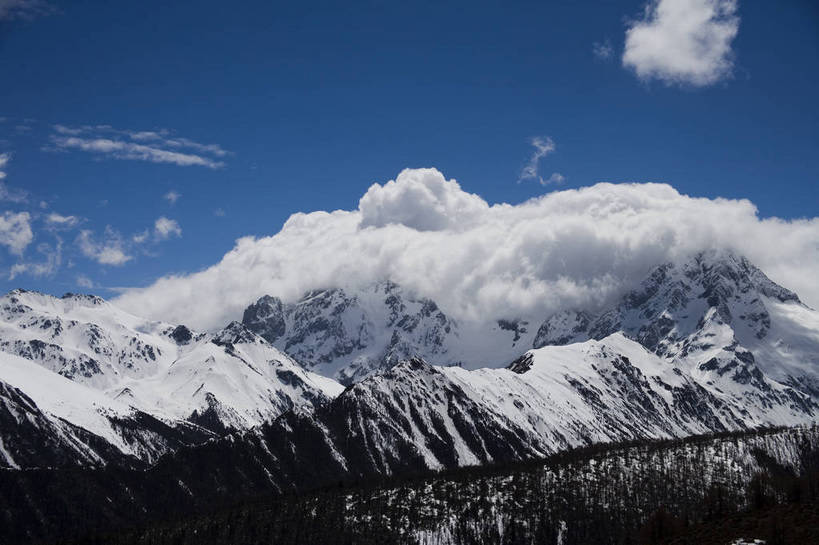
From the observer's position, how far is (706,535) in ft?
315

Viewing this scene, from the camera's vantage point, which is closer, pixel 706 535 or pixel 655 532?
pixel 706 535

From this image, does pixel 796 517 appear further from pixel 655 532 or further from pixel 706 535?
pixel 655 532

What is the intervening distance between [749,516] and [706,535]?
7.49 metres

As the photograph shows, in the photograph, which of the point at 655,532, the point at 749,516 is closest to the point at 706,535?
the point at 749,516

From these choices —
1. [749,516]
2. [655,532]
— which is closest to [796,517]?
[749,516]

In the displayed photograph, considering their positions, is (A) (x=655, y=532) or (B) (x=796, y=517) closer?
(B) (x=796, y=517)

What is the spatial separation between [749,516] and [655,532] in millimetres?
19819

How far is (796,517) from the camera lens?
96.9 meters

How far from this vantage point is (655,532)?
117 meters

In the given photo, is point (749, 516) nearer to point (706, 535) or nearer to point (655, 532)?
point (706, 535)

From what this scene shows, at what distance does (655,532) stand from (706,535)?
2207cm

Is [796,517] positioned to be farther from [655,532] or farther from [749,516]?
[655,532]

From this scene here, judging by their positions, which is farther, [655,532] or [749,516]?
[655,532]
